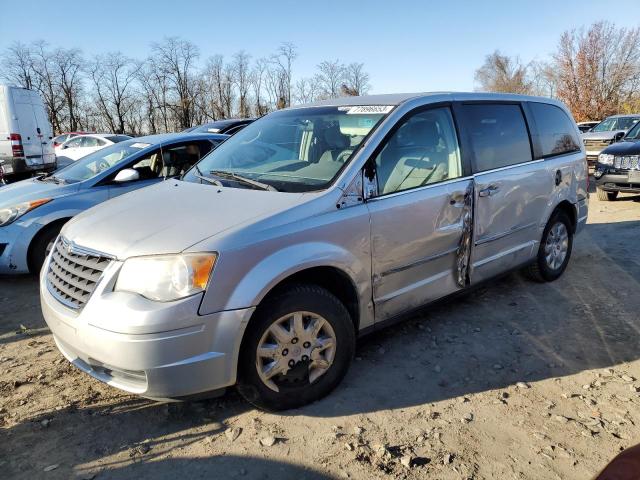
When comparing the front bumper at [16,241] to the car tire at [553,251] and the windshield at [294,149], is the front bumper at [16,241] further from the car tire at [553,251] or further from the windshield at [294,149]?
the car tire at [553,251]

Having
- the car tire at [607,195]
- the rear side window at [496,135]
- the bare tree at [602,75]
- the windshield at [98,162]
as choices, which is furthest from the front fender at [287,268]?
the bare tree at [602,75]

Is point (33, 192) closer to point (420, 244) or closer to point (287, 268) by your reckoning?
point (287, 268)

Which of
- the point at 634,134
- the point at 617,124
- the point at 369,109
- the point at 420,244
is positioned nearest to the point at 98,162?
the point at 369,109

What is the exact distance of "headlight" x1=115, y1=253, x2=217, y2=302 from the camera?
7.61 feet


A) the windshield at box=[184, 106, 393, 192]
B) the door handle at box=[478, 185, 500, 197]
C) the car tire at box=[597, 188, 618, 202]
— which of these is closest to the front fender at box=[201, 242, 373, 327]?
the windshield at box=[184, 106, 393, 192]

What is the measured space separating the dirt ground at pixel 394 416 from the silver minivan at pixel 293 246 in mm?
305

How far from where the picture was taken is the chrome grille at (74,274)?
2.53m

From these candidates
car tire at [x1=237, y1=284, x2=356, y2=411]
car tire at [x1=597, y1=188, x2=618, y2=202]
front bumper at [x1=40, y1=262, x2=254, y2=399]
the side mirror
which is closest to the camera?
front bumper at [x1=40, y1=262, x2=254, y2=399]

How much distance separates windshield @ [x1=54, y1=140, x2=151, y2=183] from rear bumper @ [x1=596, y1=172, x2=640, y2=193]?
27.3ft

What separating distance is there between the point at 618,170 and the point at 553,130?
5516 mm

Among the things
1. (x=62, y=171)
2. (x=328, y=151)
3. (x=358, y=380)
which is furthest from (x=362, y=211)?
(x=62, y=171)

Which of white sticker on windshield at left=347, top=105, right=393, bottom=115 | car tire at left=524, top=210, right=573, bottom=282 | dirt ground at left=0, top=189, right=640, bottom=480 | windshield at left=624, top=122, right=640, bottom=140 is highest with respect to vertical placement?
white sticker on windshield at left=347, top=105, right=393, bottom=115

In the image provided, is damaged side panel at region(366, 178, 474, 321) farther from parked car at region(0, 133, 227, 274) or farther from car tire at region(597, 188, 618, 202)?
car tire at region(597, 188, 618, 202)

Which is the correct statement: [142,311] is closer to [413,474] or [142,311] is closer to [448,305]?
[413,474]
